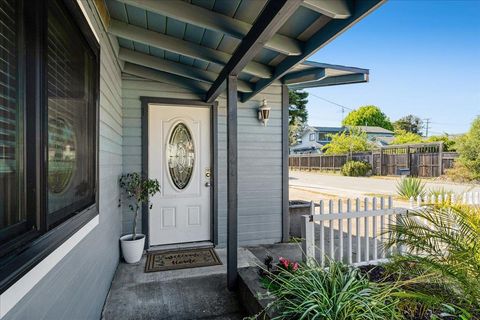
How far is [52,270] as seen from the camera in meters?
1.29

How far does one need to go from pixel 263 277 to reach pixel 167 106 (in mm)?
2654

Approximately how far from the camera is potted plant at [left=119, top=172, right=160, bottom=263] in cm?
333

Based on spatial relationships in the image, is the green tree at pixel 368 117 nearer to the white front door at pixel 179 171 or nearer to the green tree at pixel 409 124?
the green tree at pixel 409 124

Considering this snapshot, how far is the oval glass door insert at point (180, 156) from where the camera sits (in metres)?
3.90

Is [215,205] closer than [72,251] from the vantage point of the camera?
No

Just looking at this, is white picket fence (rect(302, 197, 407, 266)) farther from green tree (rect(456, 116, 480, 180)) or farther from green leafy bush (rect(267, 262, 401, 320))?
green tree (rect(456, 116, 480, 180))

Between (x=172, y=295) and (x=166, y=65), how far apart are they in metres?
2.60

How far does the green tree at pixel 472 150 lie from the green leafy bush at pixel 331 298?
1229 centimetres

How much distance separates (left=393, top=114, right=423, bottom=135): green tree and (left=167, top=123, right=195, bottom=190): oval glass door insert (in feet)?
151

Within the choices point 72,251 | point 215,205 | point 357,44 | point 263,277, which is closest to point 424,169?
point 357,44

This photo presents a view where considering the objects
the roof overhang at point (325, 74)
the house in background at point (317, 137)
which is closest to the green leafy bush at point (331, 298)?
the roof overhang at point (325, 74)

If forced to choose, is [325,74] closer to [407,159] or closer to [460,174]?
[460,174]

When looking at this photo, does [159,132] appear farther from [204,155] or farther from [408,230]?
[408,230]

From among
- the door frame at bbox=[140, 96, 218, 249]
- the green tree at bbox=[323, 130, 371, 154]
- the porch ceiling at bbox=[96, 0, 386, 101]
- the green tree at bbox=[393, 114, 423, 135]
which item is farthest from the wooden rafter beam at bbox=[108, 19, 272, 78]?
the green tree at bbox=[393, 114, 423, 135]
